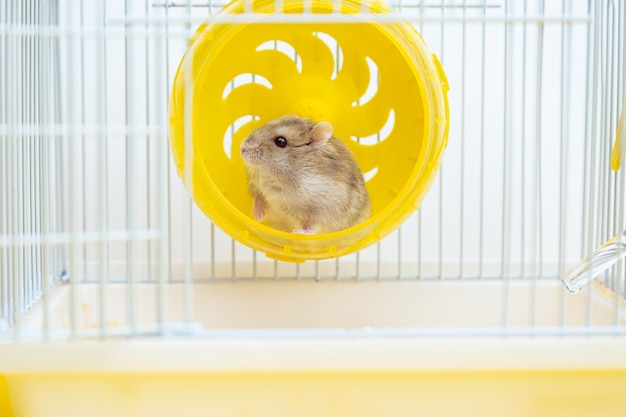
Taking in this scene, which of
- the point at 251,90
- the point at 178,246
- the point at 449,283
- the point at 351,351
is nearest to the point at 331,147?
the point at 251,90

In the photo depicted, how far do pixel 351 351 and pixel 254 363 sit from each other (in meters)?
0.16

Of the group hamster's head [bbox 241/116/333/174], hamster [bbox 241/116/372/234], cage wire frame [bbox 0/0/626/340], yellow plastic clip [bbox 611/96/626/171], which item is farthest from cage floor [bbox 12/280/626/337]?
yellow plastic clip [bbox 611/96/626/171]

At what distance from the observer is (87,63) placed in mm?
2508

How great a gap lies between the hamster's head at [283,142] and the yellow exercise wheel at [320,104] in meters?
0.14

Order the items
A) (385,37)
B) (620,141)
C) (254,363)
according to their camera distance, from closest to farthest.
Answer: (254,363) < (620,141) < (385,37)

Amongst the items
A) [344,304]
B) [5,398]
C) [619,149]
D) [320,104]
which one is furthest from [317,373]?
[320,104]

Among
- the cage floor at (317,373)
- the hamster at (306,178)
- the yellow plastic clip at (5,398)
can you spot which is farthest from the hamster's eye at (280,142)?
the yellow plastic clip at (5,398)

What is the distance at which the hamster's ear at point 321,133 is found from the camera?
2.04m

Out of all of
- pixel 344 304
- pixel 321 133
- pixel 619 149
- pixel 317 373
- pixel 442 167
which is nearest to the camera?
pixel 317 373

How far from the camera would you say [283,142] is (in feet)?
6.84

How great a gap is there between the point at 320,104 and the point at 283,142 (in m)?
0.22

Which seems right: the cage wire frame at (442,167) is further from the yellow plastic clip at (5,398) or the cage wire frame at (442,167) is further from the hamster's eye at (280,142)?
the yellow plastic clip at (5,398)

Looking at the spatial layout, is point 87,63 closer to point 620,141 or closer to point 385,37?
point 385,37

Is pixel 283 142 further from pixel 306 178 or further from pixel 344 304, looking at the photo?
pixel 344 304
